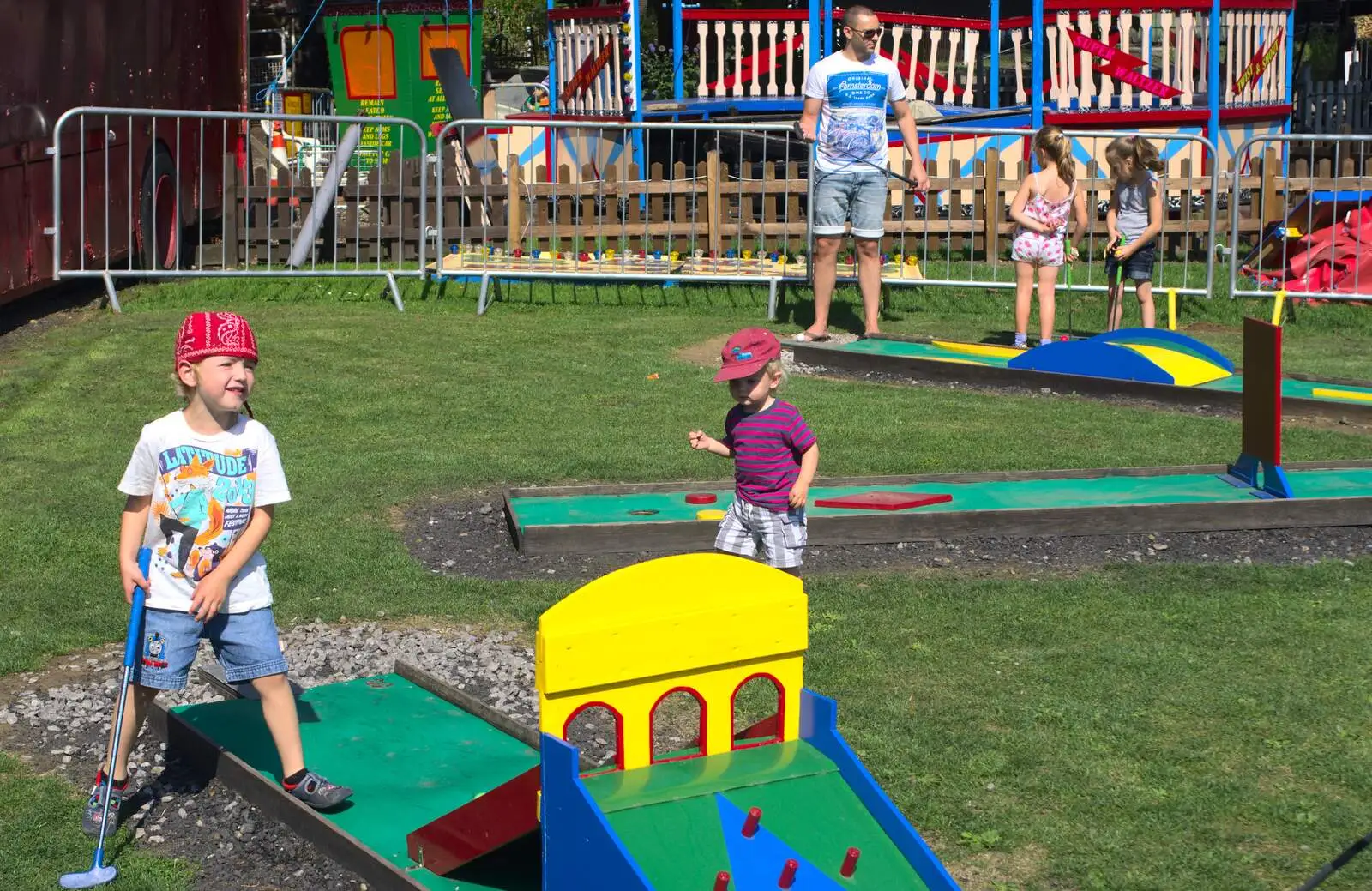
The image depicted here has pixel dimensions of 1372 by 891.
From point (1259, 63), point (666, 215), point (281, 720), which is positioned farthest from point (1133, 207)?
point (1259, 63)

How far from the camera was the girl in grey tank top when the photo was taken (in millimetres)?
11844

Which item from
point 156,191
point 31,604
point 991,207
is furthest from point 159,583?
point 991,207

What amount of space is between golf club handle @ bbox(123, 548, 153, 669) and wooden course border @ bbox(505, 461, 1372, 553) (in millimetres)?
2811

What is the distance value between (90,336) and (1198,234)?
37.5 ft

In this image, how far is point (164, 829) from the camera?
473 cm

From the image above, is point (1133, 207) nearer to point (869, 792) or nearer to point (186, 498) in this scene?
point (869, 792)

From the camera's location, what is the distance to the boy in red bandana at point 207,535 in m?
4.52

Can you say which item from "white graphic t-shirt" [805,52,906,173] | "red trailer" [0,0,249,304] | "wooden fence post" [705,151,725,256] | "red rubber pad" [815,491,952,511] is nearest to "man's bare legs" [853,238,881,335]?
"white graphic t-shirt" [805,52,906,173]

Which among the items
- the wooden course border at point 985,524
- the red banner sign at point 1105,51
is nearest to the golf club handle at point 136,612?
the wooden course border at point 985,524

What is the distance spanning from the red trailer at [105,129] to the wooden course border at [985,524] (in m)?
6.02

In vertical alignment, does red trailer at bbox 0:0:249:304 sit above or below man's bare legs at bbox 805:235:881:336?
above

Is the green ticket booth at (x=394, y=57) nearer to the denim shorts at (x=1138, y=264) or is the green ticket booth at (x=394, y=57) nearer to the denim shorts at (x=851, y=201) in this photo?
the denim shorts at (x=851, y=201)

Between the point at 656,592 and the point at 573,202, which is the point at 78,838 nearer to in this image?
the point at 656,592

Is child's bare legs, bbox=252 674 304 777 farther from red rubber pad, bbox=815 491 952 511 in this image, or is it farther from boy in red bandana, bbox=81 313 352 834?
red rubber pad, bbox=815 491 952 511
